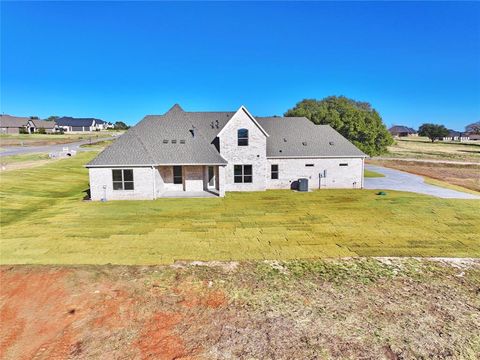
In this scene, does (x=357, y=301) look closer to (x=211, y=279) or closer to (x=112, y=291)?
(x=211, y=279)

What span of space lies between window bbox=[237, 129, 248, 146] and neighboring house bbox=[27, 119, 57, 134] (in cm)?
10398

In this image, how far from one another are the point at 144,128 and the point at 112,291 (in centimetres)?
2120

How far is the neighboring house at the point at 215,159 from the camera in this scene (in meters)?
25.7

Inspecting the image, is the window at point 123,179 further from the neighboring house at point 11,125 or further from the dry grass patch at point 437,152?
the neighboring house at point 11,125

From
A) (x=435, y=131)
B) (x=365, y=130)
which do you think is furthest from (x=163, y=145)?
(x=435, y=131)

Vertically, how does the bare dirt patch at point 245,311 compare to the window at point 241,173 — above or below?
below

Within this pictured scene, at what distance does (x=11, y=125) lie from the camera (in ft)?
334

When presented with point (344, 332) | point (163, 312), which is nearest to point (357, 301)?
point (344, 332)

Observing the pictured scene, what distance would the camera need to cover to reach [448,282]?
12.1m

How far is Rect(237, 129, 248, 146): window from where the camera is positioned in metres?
29.0

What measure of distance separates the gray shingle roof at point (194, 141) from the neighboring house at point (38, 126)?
98.3 meters

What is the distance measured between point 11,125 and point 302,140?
10496 cm

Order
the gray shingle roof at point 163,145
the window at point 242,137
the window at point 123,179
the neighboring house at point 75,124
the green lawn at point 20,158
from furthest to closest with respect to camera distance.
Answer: the neighboring house at point 75,124 → the green lawn at point 20,158 → the window at point 242,137 → the gray shingle roof at point 163,145 → the window at point 123,179

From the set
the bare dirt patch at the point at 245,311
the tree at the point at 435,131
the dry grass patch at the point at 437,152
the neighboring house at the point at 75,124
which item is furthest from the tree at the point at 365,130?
the neighboring house at the point at 75,124
